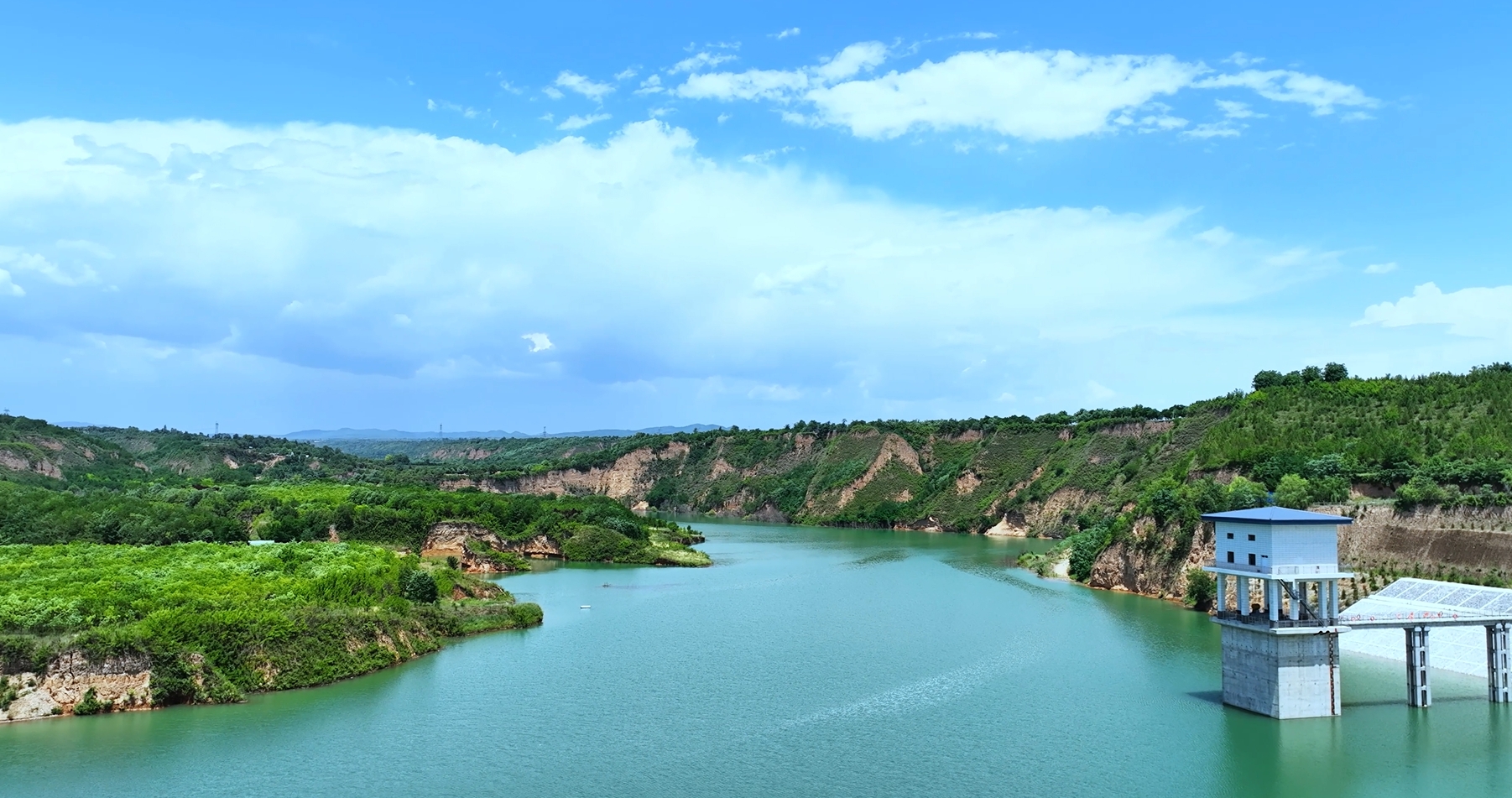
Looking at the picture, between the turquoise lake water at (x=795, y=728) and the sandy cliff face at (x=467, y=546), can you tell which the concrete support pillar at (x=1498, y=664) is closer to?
the turquoise lake water at (x=795, y=728)

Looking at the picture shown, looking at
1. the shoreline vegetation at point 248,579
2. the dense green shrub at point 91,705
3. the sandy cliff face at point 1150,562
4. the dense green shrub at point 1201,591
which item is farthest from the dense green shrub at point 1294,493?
the dense green shrub at point 91,705

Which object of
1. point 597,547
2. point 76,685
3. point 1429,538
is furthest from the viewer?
point 597,547

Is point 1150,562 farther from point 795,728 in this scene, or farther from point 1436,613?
point 795,728

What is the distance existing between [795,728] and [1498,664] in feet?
75.9

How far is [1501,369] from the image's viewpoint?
242ft

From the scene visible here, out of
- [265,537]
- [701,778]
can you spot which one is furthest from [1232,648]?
[265,537]

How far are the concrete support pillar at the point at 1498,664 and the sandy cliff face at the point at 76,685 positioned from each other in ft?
142

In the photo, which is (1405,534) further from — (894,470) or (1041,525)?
(894,470)

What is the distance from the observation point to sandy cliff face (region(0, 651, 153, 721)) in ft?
108

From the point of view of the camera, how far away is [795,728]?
110ft

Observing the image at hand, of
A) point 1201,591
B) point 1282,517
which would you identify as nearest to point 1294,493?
point 1201,591

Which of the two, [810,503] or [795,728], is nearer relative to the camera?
[795,728]

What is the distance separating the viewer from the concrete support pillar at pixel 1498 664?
3547cm

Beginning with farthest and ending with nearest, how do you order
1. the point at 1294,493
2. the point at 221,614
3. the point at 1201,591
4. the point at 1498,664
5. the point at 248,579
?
the point at 1201,591 → the point at 1294,493 → the point at 248,579 → the point at 221,614 → the point at 1498,664
